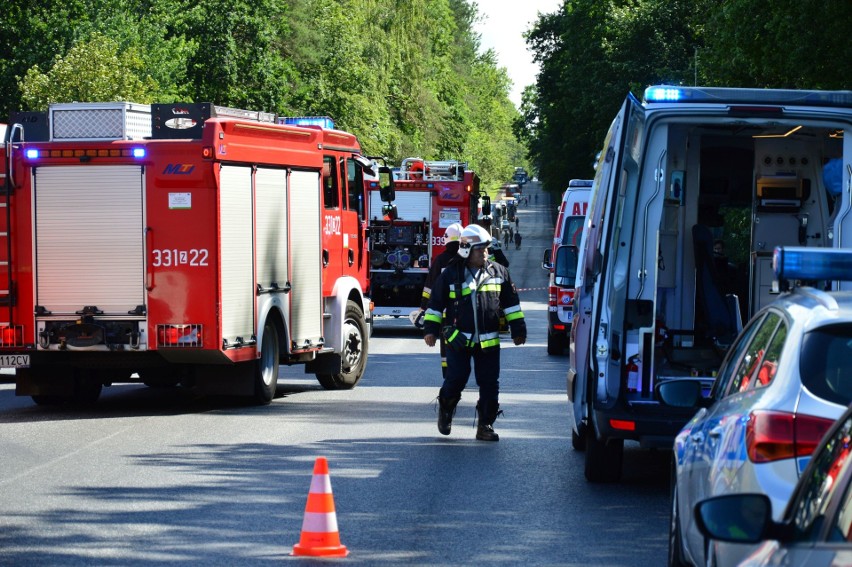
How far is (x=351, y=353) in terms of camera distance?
1844 cm

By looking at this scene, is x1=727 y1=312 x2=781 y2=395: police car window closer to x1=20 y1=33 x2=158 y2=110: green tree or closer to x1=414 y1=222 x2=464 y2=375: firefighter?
x1=414 y1=222 x2=464 y2=375: firefighter

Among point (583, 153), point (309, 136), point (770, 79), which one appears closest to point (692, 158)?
point (309, 136)

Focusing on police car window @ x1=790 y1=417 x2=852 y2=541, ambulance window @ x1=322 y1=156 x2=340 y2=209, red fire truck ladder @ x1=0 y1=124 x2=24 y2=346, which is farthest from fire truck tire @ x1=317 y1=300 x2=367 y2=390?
police car window @ x1=790 y1=417 x2=852 y2=541

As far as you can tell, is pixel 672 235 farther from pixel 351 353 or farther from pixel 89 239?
pixel 351 353

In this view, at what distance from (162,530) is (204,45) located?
47470 mm

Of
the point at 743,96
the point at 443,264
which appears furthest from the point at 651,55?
the point at 743,96

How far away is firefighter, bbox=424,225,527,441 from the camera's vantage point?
1291 cm

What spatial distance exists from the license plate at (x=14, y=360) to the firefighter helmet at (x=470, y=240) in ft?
15.8

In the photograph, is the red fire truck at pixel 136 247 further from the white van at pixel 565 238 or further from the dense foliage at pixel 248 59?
the dense foliage at pixel 248 59

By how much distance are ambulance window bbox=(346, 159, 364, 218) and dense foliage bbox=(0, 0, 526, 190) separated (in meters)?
23.1

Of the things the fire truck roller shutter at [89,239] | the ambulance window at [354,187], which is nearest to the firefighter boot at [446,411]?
the fire truck roller shutter at [89,239]

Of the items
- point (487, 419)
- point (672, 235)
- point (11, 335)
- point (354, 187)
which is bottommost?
point (487, 419)

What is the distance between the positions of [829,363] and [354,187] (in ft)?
45.0

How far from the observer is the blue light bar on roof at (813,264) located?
6.16 meters
